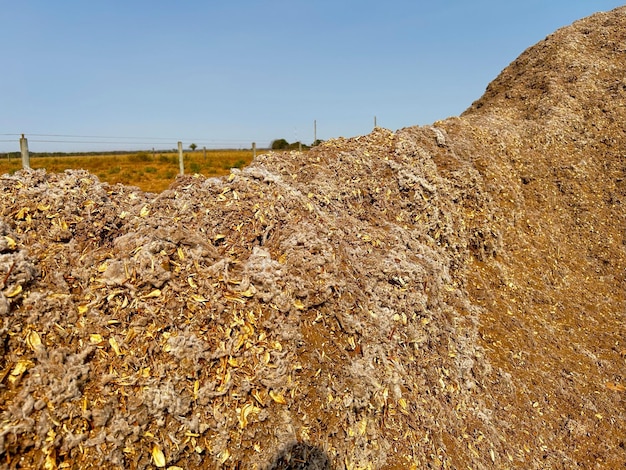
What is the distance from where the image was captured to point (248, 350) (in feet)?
8.89

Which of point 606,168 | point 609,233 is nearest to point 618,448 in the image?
point 609,233

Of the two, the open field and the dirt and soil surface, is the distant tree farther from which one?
the dirt and soil surface

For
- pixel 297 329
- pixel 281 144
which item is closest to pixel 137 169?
pixel 281 144

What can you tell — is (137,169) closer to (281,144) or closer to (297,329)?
(281,144)

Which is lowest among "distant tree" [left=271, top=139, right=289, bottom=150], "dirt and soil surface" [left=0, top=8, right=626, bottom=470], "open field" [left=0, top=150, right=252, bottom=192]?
"dirt and soil surface" [left=0, top=8, right=626, bottom=470]

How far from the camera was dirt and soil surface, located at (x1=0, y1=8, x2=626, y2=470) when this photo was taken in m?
2.33

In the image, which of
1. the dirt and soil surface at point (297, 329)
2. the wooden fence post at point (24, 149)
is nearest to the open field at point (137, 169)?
the wooden fence post at point (24, 149)

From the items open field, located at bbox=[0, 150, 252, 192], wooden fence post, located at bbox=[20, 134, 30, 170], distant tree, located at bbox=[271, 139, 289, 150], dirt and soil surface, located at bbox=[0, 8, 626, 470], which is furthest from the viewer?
distant tree, located at bbox=[271, 139, 289, 150]

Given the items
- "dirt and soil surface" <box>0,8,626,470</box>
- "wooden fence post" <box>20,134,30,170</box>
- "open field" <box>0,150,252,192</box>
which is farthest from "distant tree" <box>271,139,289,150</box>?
"dirt and soil surface" <box>0,8,626,470</box>

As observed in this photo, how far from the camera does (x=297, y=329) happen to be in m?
2.95

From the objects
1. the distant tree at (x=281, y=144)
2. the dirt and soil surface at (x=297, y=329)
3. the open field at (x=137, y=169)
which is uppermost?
the distant tree at (x=281, y=144)

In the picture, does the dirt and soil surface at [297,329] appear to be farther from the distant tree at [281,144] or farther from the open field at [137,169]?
the distant tree at [281,144]

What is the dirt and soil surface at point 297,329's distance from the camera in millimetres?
2334

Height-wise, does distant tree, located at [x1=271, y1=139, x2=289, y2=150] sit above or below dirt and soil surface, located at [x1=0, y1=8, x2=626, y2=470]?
above
